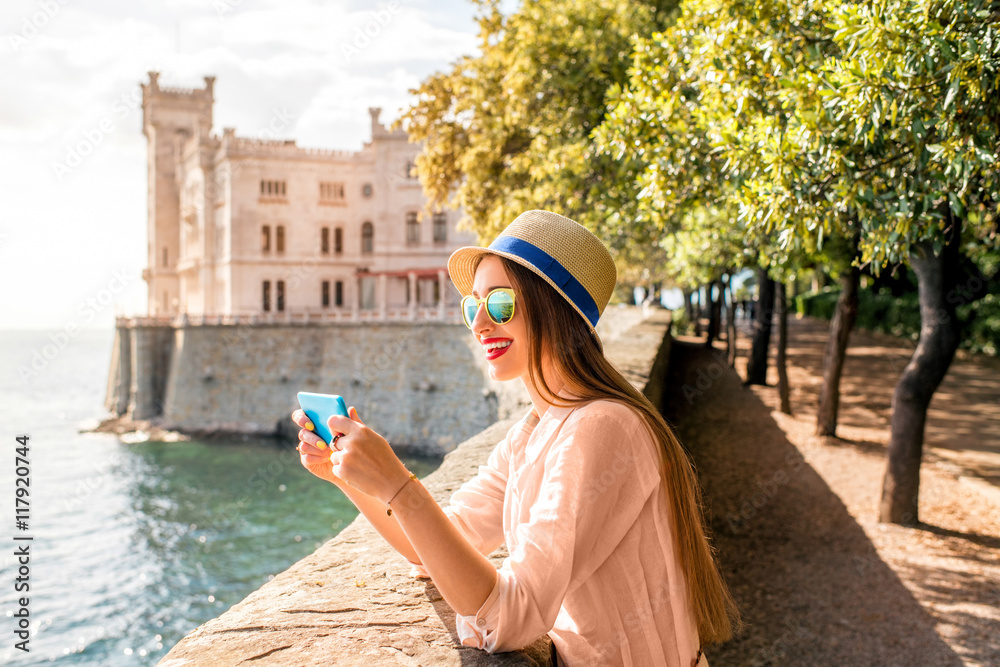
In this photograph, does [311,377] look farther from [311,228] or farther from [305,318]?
[311,228]

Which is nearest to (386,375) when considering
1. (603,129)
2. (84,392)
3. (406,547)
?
(603,129)

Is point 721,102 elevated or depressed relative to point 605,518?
elevated

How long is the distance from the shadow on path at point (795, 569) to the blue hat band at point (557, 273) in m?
1.92

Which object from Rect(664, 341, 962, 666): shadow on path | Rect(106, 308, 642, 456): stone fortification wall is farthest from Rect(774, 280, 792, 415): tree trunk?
Rect(106, 308, 642, 456): stone fortification wall

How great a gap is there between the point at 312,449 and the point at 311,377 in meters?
35.8

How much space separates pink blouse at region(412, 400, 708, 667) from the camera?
5.57 ft

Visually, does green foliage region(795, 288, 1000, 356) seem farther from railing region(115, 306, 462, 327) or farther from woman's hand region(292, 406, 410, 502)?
woman's hand region(292, 406, 410, 502)

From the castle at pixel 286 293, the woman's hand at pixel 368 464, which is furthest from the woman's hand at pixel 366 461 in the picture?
the castle at pixel 286 293

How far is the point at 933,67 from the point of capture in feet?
15.0

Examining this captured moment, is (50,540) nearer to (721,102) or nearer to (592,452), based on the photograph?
(721,102)

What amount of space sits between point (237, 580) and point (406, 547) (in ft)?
60.0

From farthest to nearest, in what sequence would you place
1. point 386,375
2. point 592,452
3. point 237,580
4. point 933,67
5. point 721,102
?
point 386,375 < point 237,580 < point 721,102 < point 933,67 < point 592,452

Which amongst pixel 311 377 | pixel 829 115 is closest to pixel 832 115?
pixel 829 115

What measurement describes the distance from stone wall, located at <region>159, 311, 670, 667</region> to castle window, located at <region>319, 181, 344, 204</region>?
4637 cm
